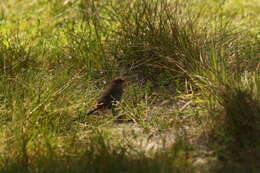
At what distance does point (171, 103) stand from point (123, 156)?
1.53 m

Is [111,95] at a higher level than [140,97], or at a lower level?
higher

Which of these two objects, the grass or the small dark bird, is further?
the small dark bird

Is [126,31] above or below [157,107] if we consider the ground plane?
above

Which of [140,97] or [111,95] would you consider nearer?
[111,95]

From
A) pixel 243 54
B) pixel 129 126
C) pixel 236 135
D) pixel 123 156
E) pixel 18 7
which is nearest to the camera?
pixel 123 156

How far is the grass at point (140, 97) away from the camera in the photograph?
4.51m

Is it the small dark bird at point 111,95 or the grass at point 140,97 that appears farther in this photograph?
the small dark bird at point 111,95

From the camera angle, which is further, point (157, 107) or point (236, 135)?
point (157, 107)

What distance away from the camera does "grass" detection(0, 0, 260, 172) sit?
4512 millimetres

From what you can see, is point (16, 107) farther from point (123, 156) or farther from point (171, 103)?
point (171, 103)

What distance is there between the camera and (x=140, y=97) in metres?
5.94

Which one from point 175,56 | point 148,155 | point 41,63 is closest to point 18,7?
point 41,63

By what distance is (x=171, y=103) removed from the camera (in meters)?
5.82

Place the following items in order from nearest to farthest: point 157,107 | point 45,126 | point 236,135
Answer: point 236,135, point 45,126, point 157,107
